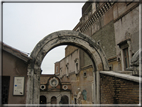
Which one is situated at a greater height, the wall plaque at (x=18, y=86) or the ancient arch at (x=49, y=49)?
the ancient arch at (x=49, y=49)

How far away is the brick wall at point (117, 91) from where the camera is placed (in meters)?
5.12

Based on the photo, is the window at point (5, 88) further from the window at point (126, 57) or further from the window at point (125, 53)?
the window at point (126, 57)

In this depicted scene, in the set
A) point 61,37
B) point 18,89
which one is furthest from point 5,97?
point 61,37

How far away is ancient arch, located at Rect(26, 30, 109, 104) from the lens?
20.8 ft

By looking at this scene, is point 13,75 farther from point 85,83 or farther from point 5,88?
point 85,83

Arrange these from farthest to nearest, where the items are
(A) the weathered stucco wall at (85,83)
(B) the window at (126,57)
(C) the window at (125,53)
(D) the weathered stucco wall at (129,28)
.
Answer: (A) the weathered stucco wall at (85,83), (B) the window at (126,57), (C) the window at (125,53), (D) the weathered stucco wall at (129,28)

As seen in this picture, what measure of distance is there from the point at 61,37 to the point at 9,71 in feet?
8.53

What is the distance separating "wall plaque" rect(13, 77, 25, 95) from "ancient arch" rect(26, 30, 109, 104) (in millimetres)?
237

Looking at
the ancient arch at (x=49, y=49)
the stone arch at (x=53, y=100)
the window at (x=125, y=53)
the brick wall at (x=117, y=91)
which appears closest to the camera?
the brick wall at (x=117, y=91)

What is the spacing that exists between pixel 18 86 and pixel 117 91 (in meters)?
3.76

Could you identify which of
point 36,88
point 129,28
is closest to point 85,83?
point 129,28

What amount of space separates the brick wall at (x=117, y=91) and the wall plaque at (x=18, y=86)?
3373 millimetres

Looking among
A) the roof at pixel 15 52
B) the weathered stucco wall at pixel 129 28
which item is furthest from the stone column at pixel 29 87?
the weathered stucco wall at pixel 129 28

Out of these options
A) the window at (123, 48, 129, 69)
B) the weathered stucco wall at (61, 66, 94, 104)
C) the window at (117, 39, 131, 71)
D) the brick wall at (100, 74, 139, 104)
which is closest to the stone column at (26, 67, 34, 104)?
the brick wall at (100, 74, 139, 104)
